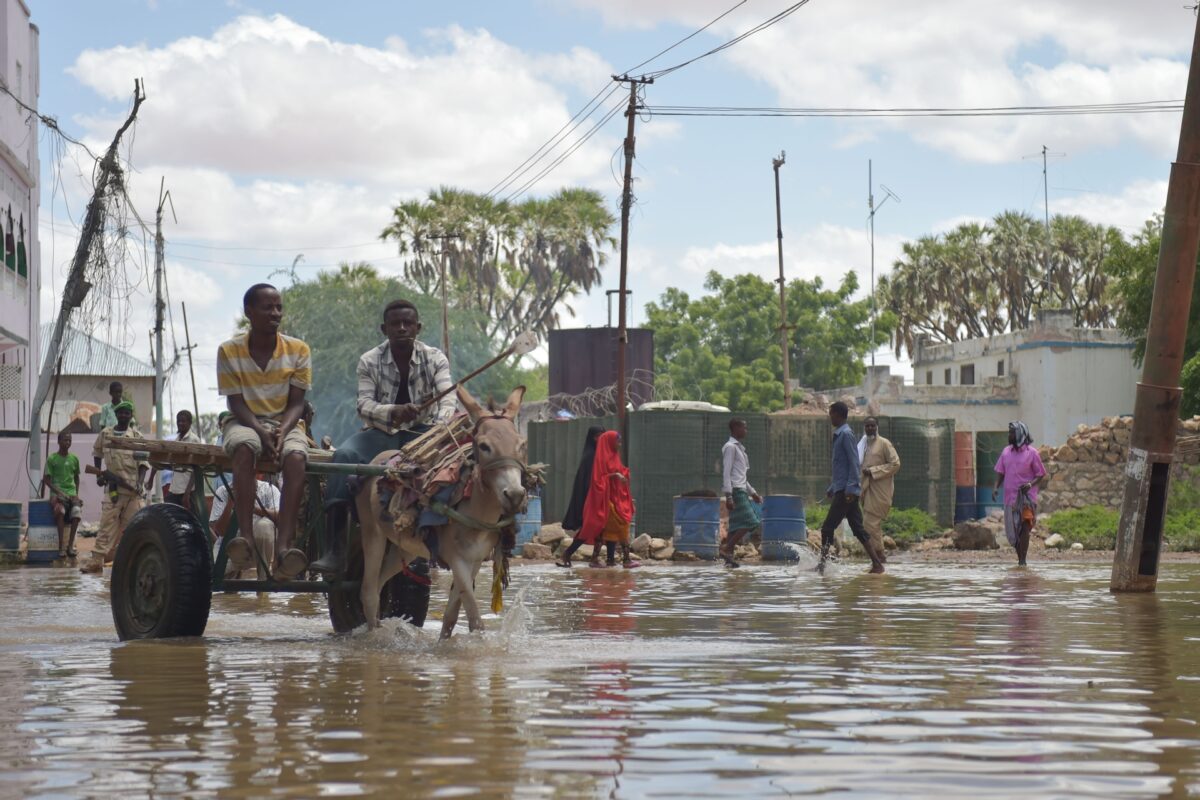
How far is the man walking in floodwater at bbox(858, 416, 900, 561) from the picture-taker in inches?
822

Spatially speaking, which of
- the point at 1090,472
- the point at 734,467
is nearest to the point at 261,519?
the point at 734,467

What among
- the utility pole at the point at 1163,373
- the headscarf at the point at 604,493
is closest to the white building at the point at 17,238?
the headscarf at the point at 604,493

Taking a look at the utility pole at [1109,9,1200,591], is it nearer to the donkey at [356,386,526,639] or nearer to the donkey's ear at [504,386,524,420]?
the donkey's ear at [504,386,524,420]

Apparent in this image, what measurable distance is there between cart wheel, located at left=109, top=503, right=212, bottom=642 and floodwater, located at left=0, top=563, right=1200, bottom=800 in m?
0.25

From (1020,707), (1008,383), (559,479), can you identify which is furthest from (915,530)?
(1008,383)

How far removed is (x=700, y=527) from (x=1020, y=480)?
539 centimetres

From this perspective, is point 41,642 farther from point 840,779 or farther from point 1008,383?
point 1008,383

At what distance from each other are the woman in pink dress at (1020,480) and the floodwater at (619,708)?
9312 millimetres

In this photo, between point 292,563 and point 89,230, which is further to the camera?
A: point 89,230

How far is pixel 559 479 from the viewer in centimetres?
3509

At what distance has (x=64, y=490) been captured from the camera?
24.2 meters

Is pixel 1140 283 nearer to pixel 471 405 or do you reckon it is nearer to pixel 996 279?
pixel 996 279

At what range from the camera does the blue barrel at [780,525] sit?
84.8ft

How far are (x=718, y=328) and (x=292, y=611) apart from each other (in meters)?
67.7
